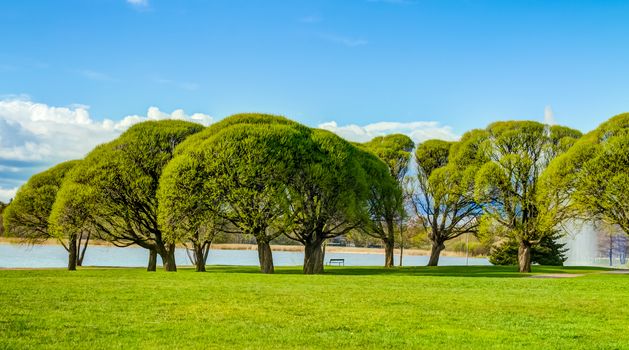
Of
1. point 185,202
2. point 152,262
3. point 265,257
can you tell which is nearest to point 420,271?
point 265,257

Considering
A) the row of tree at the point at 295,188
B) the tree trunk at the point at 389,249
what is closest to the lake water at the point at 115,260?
the row of tree at the point at 295,188

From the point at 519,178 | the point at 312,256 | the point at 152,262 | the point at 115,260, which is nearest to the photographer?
the point at 312,256

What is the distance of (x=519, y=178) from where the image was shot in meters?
55.0

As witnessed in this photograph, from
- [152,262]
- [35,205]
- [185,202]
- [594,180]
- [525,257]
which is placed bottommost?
[152,262]

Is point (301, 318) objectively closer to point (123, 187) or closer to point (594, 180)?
point (123, 187)

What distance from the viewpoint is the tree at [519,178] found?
177ft

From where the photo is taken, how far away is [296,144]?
44094mm

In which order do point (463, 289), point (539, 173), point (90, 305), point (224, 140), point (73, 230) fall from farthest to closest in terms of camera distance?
1. point (539, 173)
2. point (73, 230)
3. point (224, 140)
4. point (463, 289)
5. point (90, 305)

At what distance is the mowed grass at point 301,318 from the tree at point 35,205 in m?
32.9

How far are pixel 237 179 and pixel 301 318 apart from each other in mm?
26070

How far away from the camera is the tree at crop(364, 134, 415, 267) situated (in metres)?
52.0

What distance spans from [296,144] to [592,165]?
24263 millimetres

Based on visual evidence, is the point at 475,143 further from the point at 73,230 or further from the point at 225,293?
the point at 225,293

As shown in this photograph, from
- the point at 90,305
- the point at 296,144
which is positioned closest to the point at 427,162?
the point at 296,144
